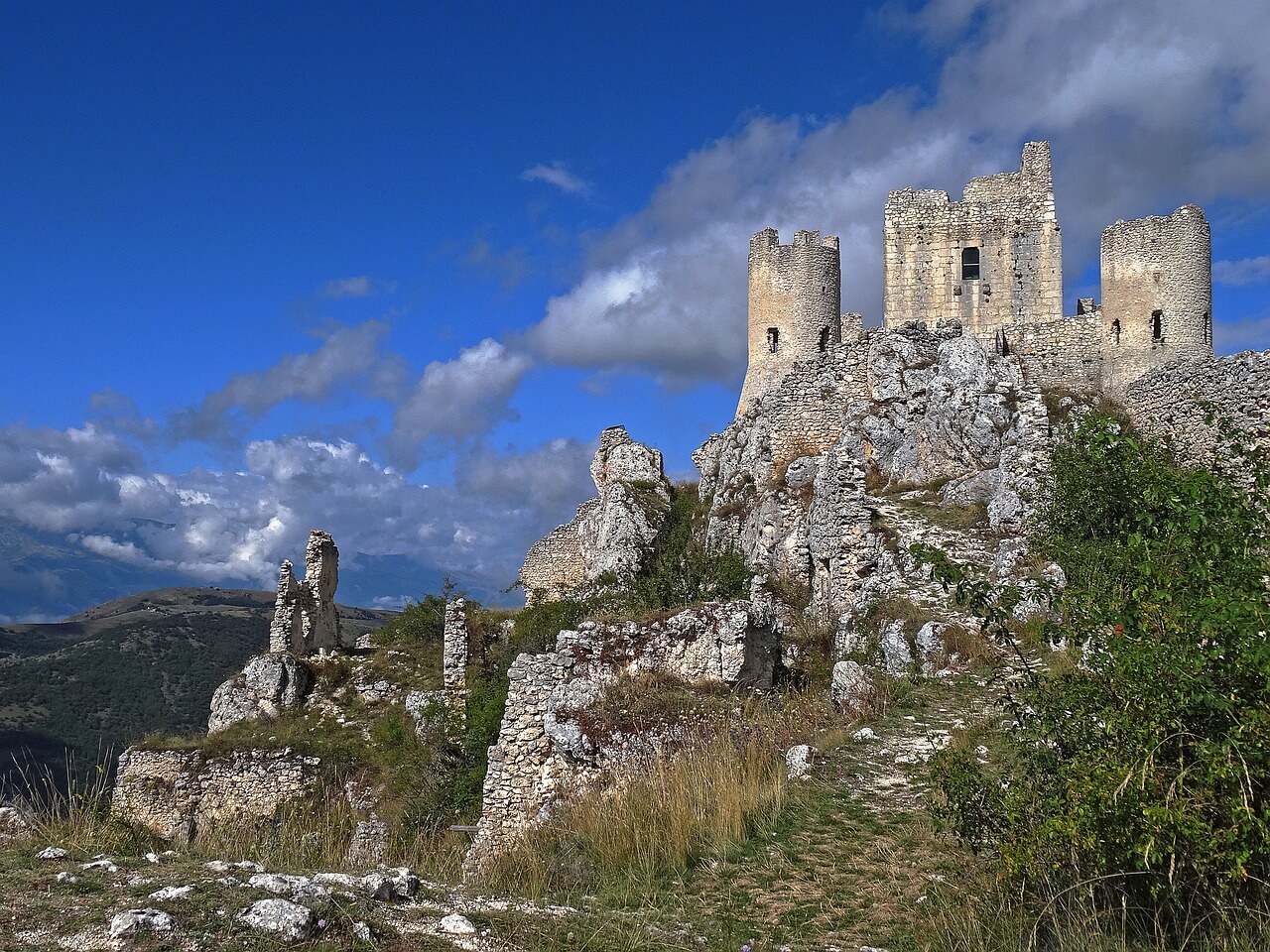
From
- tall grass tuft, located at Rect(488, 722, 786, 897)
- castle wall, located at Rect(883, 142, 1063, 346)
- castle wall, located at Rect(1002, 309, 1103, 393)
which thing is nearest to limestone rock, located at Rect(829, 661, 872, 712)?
tall grass tuft, located at Rect(488, 722, 786, 897)

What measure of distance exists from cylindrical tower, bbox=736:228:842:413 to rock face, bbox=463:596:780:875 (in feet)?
77.3

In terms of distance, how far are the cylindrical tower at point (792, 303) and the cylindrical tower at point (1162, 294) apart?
A: 10.2 m

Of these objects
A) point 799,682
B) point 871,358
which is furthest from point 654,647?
point 871,358

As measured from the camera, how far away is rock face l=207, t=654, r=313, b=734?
72.3 feet

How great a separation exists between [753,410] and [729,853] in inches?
911

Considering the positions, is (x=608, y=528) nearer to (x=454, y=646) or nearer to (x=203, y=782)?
(x=454, y=646)

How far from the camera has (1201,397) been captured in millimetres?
17078

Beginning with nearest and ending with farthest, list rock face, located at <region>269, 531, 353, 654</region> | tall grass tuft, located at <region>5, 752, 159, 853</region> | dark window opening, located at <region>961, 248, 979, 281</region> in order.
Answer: tall grass tuft, located at <region>5, 752, 159, 853</region> < rock face, located at <region>269, 531, 353, 654</region> < dark window opening, located at <region>961, 248, 979, 281</region>

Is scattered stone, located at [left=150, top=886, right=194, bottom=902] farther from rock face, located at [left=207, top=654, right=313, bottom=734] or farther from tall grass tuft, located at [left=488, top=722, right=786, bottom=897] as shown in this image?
rock face, located at [left=207, top=654, right=313, bottom=734]

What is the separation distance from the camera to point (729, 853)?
6.85m

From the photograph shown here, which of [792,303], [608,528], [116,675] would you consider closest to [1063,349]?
[792,303]

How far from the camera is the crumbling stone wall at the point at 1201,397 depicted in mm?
18359

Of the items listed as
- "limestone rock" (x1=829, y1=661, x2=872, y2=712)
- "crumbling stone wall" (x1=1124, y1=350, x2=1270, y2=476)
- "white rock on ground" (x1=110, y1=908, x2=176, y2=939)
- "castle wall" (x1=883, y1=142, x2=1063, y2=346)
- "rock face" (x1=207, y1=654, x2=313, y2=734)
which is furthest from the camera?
"castle wall" (x1=883, y1=142, x2=1063, y2=346)

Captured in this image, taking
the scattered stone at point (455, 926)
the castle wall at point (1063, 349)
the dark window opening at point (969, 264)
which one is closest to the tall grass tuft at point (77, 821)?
the scattered stone at point (455, 926)
